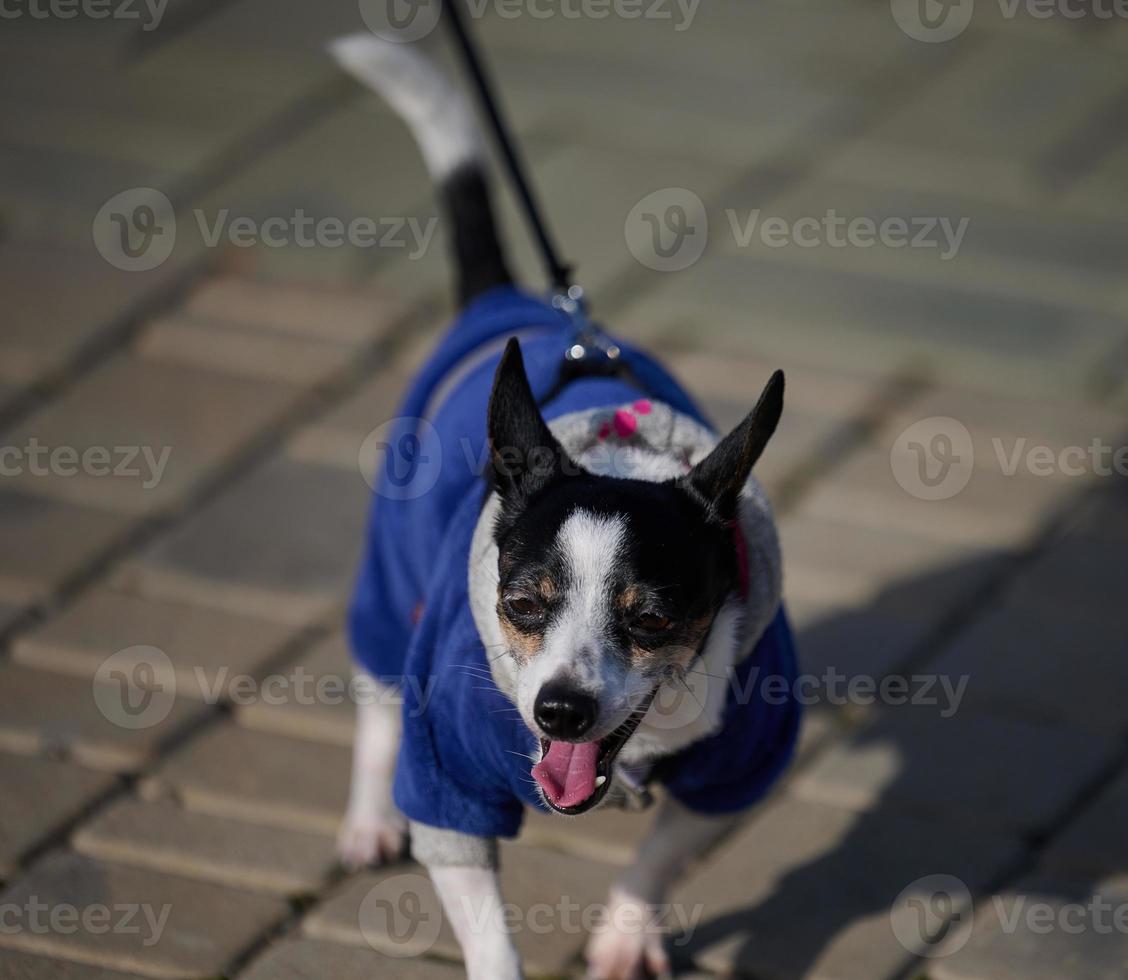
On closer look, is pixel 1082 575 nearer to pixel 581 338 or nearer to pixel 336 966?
pixel 581 338

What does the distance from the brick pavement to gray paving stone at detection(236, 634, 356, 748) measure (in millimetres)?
12

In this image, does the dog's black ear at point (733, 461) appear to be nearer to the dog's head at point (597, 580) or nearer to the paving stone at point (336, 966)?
the dog's head at point (597, 580)

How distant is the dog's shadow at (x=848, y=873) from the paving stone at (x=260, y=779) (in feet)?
2.64

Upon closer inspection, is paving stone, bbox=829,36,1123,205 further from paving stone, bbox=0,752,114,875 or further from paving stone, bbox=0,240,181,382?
paving stone, bbox=0,752,114,875

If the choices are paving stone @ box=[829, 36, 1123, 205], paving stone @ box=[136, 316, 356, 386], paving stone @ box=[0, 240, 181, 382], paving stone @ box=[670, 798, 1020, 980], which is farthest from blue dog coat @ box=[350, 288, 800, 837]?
paving stone @ box=[829, 36, 1123, 205]

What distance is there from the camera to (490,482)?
2773 millimetres

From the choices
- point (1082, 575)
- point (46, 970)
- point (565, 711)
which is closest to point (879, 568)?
point (1082, 575)

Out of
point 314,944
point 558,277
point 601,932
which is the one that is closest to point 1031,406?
point 558,277

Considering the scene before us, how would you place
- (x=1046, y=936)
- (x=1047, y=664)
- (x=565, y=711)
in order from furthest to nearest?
1. (x=1047, y=664)
2. (x=1046, y=936)
3. (x=565, y=711)

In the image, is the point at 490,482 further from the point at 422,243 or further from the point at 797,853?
the point at 422,243

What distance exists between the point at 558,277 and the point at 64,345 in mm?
2166

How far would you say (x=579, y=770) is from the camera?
2.53m

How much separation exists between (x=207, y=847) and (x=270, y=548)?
3.54ft

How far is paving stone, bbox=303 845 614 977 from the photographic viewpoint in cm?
311
